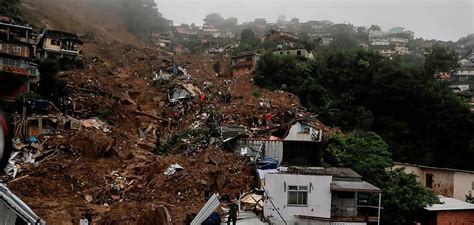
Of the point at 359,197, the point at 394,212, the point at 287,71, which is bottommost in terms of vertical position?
the point at 394,212

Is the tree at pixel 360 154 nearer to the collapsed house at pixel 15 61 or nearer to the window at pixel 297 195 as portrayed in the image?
the window at pixel 297 195

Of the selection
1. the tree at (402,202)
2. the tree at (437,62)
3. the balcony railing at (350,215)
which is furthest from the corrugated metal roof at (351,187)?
the tree at (437,62)

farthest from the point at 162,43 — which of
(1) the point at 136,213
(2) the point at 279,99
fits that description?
(1) the point at 136,213

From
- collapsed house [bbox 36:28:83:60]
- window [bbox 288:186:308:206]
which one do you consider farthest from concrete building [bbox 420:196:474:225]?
collapsed house [bbox 36:28:83:60]

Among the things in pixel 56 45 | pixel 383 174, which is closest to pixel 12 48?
pixel 56 45

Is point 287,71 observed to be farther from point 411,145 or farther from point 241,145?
point 241,145

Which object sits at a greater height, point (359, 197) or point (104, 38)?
point (104, 38)

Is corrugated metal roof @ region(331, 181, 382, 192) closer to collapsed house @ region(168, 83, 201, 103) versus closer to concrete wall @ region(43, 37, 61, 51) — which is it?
collapsed house @ region(168, 83, 201, 103)
